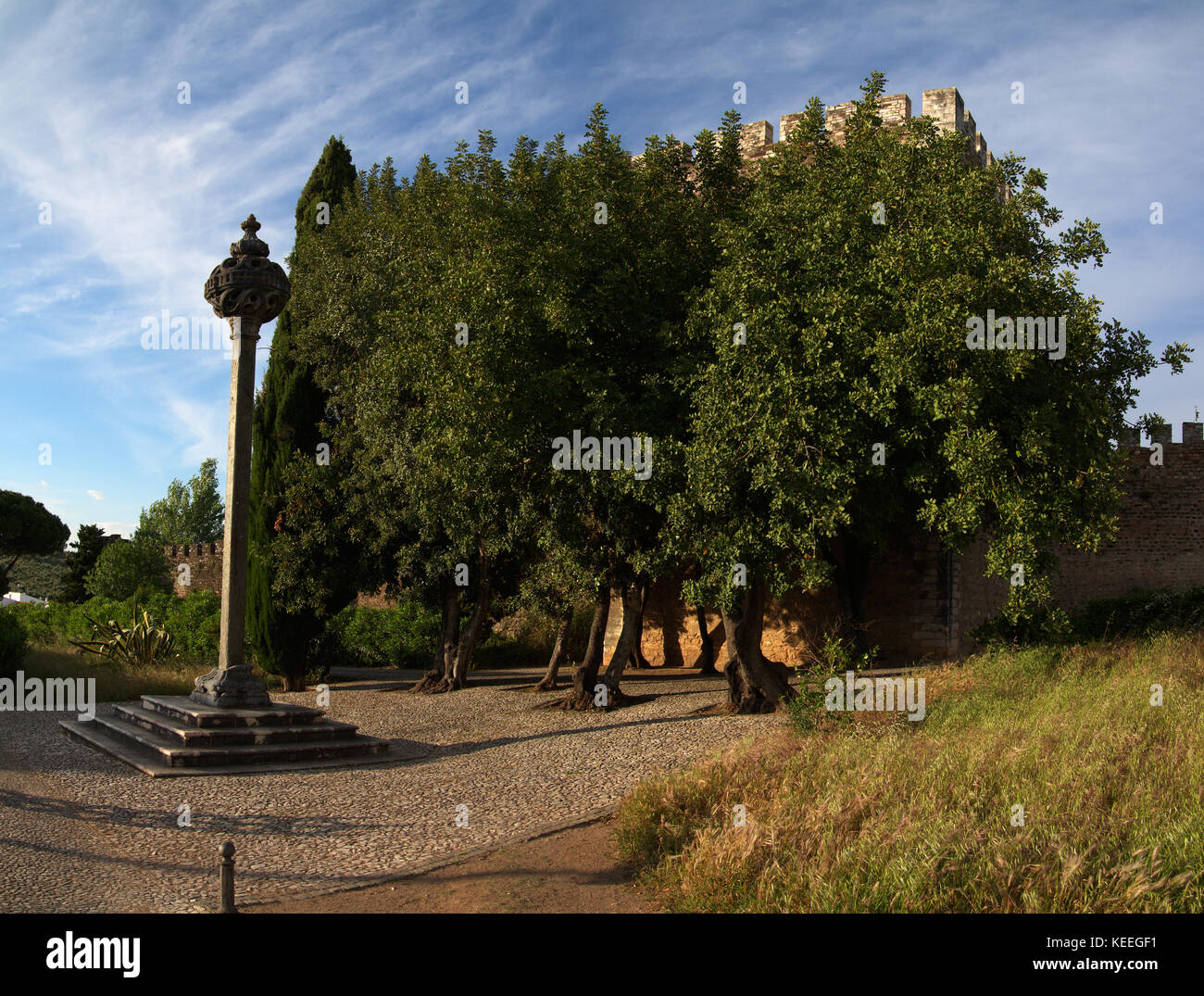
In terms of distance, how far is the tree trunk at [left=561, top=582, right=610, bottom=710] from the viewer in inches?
525

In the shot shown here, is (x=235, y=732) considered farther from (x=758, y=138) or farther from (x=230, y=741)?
(x=758, y=138)

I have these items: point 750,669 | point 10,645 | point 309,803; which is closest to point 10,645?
point 10,645

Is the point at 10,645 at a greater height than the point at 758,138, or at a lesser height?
lesser

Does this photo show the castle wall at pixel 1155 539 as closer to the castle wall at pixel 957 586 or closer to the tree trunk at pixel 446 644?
the castle wall at pixel 957 586

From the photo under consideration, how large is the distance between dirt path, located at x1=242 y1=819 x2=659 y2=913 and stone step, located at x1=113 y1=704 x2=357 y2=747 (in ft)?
13.9

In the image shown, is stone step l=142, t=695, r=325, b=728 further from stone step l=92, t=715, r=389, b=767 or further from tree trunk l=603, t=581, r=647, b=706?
tree trunk l=603, t=581, r=647, b=706

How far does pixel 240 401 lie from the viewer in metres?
10.9

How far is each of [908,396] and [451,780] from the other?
6188 millimetres

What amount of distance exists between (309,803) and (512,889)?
2875 millimetres

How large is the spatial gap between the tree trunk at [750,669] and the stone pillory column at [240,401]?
19.1 ft

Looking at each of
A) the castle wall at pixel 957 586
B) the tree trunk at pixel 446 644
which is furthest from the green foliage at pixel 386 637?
the tree trunk at pixel 446 644

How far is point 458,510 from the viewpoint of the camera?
12578 millimetres

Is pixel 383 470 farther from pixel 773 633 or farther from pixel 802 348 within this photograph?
pixel 773 633

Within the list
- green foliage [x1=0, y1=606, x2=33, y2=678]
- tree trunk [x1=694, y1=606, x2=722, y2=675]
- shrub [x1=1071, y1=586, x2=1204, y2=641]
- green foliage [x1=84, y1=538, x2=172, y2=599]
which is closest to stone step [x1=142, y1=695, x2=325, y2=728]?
green foliage [x1=0, y1=606, x2=33, y2=678]
